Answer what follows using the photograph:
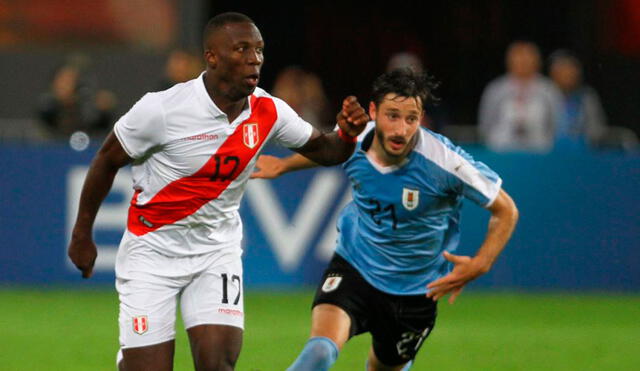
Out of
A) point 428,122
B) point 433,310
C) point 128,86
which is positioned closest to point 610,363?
point 433,310

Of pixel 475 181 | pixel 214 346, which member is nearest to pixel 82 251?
pixel 214 346

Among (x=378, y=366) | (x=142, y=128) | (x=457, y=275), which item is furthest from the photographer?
(x=378, y=366)

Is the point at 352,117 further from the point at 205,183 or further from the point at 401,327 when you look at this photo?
the point at 401,327

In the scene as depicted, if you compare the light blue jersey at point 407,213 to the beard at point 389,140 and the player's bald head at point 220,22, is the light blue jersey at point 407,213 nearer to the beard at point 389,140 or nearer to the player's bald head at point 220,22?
the beard at point 389,140

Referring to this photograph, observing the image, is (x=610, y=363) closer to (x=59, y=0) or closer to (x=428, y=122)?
(x=428, y=122)

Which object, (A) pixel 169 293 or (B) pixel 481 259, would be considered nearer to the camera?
(A) pixel 169 293

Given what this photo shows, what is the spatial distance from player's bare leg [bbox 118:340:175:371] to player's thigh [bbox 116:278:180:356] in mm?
23

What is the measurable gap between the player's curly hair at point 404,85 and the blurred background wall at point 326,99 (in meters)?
5.99

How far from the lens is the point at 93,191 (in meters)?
7.02

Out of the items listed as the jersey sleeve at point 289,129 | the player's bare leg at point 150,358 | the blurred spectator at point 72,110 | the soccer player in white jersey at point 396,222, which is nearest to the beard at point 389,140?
the soccer player in white jersey at point 396,222

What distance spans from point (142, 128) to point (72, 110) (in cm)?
798

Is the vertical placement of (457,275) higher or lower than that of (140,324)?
higher

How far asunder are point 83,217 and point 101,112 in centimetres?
751

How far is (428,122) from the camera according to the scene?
1538 centimetres
